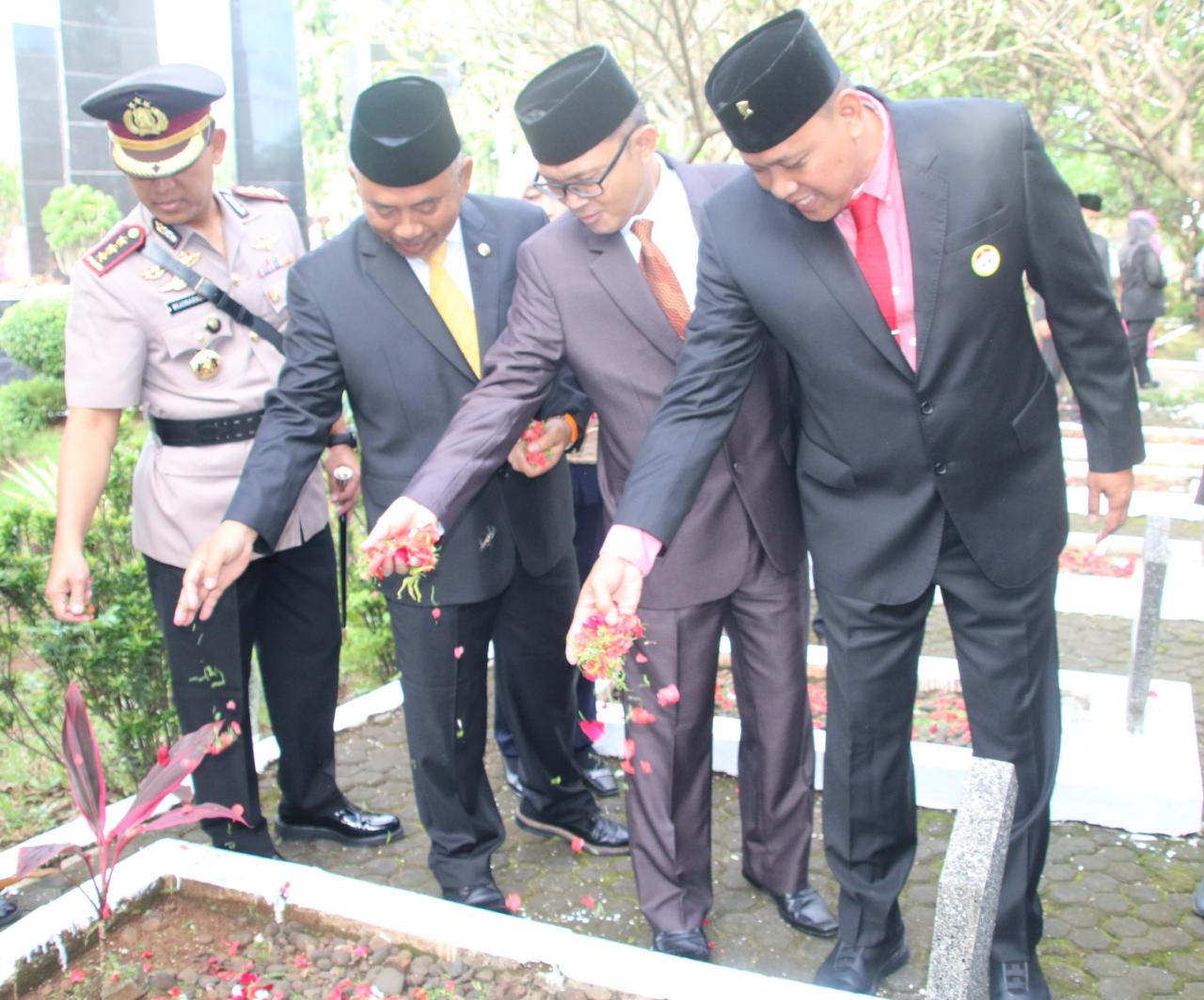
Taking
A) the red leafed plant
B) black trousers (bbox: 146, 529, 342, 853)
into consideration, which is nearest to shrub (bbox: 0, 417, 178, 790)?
black trousers (bbox: 146, 529, 342, 853)

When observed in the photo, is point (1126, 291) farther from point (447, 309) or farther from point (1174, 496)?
point (447, 309)

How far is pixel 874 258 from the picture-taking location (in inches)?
103

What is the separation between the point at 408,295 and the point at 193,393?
70cm

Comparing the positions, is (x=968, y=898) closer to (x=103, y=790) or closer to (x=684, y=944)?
(x=684, y=944)

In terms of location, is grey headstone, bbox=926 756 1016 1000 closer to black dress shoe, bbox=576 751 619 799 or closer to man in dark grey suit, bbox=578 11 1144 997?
man in dark grey suit, bbox=578 11 1144 997

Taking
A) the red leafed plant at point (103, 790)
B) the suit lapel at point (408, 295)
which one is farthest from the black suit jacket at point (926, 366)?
the red leafed plant at point (103, 790)

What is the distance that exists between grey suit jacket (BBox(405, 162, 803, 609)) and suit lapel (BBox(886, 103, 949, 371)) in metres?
0.53

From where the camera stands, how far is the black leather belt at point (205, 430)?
346 centimetres

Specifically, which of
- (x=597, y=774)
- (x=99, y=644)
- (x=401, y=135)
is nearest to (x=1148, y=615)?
(x=597, y=774)

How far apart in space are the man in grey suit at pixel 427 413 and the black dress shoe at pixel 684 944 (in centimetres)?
51

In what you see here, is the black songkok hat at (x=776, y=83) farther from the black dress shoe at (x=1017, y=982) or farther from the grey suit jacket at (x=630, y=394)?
the black dress shoe at (x=1017, y=982)

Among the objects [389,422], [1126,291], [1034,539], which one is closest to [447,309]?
[389,422]

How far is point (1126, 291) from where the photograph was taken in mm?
14977

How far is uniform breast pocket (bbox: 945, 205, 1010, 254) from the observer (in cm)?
253
